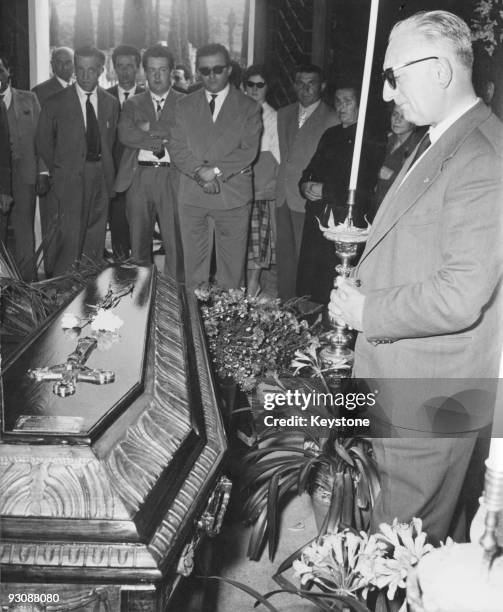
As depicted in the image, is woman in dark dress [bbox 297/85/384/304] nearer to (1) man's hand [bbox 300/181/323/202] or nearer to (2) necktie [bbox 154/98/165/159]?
(1) man's hand [bbox 300/181/323/202]

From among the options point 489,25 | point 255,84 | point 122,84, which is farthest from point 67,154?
point 489,25

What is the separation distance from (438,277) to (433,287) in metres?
0.02

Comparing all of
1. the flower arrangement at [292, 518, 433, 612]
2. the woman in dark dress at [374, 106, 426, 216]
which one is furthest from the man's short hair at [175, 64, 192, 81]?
the flower arrangement at [292, 518, 433, 612]

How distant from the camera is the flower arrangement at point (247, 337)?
7.50ft

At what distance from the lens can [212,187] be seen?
358cm

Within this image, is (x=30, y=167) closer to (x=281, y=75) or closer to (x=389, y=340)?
(x=281, y=75)

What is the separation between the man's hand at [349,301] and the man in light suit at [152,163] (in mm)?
2467

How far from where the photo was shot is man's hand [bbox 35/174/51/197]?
149 inches

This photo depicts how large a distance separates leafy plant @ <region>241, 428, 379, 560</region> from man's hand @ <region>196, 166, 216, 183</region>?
6.43ft

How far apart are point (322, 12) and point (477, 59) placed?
1.13 m

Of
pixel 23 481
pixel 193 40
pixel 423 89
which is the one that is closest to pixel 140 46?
pixel 193 40

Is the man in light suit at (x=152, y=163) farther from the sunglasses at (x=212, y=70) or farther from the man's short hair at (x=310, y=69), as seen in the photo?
the man's short hair at (x=310, y=69)

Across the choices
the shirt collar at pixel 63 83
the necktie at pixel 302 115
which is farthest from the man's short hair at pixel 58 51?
the necktie at pixel 302 115

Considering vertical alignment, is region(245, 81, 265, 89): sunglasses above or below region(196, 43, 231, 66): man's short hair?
below
